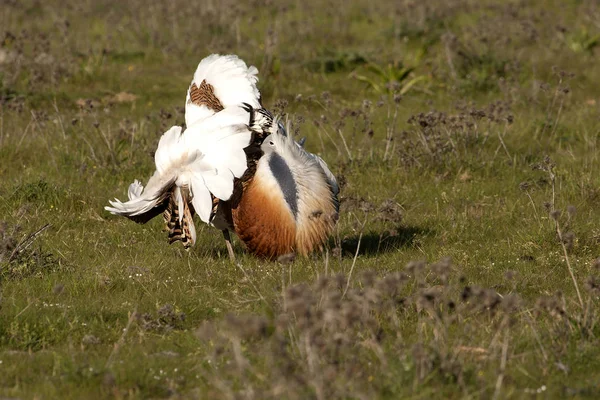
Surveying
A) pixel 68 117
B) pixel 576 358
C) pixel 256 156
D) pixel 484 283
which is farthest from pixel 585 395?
pixel 68 117

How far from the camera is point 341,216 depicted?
271 inches

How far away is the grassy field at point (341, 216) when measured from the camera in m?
3.87

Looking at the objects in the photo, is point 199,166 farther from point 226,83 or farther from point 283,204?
point 226,83

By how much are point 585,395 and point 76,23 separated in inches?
429

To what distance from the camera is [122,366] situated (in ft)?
13.5

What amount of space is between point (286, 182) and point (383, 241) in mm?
1119

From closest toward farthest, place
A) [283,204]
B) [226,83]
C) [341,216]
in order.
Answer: [283,204] → [226,83] → [341,216]

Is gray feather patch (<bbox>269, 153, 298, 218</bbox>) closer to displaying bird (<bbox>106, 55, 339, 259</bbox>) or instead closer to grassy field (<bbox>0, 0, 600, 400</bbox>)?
displaying bird (<bbox>106, 55, 339, 259</bbox>)

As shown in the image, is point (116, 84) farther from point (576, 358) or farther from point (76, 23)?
point (576, 358)

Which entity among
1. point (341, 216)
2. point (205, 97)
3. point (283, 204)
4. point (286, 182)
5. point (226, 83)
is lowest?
point (341, 216)

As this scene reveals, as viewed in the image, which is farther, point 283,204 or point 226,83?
point 226,83

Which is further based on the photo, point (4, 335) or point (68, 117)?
point (68, 117)

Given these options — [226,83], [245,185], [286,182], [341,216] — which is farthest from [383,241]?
[226,83]

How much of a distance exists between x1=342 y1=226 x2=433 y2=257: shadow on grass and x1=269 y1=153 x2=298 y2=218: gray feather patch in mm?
649
